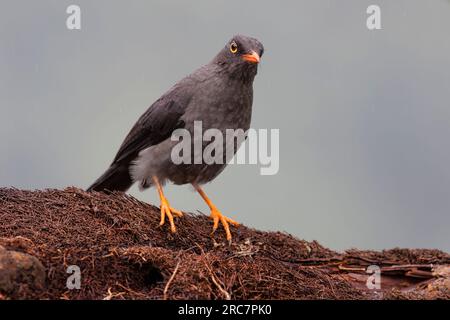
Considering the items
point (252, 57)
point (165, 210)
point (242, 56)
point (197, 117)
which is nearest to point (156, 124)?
point (197, 117)

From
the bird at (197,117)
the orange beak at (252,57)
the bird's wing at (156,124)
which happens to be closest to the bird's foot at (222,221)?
the bird at (197,117)

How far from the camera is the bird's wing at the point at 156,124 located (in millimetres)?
8930

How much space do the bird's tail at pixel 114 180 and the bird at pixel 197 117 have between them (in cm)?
24

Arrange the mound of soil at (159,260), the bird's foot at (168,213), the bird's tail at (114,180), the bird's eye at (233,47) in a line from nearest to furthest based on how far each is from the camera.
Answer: the mound of soil at (159,260) → the bird's foot at (168,213) → the bird's eye at (233,47) → the bird's tail at (114,180)

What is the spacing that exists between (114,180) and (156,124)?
1.30m

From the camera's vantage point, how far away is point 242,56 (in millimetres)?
8961

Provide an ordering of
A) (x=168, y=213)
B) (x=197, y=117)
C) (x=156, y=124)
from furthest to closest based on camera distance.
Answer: (x=156, y=124) → (x=197, y=117) → (x=168, y=213)

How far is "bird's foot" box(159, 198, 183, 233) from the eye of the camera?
8.39 metres

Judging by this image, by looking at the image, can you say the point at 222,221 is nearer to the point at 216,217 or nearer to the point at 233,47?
the point at 216,217

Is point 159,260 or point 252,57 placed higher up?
point 252,57

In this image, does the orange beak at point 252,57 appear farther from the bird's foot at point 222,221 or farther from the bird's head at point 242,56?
the bird's foot at point 222,221
